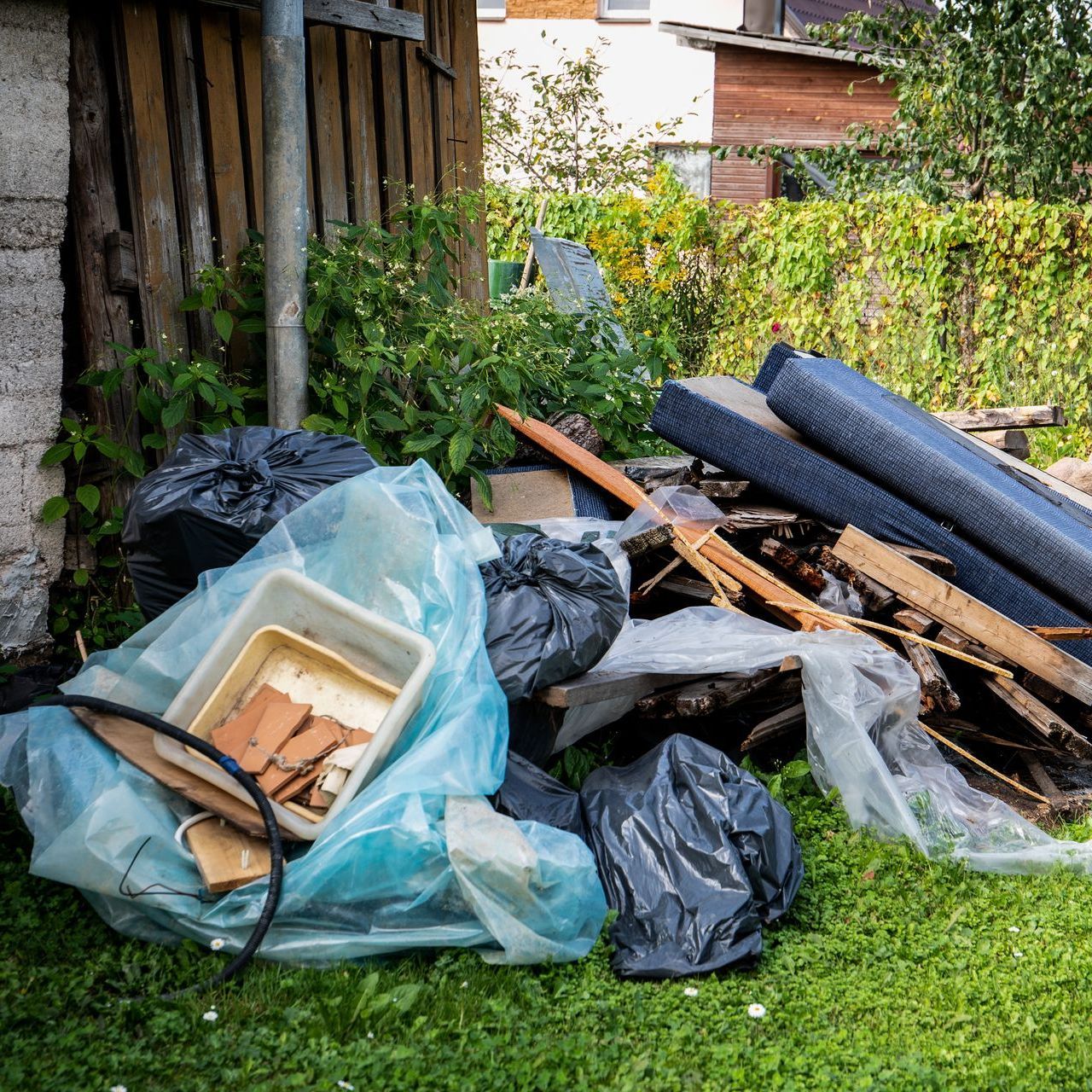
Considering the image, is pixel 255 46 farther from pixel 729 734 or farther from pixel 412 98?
pixel 729 734

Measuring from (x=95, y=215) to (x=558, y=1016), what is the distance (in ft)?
9.44

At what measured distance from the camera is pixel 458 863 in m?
2.54

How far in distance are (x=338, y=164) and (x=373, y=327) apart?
96 centimetres

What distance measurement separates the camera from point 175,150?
3.95 meters

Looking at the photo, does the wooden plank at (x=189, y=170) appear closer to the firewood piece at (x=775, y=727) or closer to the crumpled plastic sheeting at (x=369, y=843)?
the crumpled plastic sheeting at (x=369, y=843)

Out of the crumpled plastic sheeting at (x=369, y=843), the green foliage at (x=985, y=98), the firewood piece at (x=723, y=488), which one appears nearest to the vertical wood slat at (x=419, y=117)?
the firewood piece at (x=723, y=488)

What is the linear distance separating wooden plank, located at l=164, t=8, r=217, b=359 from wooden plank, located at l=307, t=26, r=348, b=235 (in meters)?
0.59

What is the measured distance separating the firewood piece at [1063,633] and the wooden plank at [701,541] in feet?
2.18

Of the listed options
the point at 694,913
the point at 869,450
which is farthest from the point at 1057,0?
the point at 694,913

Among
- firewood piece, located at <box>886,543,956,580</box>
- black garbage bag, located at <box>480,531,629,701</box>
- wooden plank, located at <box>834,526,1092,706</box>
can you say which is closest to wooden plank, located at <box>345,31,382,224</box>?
black garbage bag, located at <box>480,531,629,701</box>

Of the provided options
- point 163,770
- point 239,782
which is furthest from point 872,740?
point 163,770

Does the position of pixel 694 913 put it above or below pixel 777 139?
below

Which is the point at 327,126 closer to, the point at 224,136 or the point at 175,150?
the point at 224,136

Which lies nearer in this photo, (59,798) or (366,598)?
(59,798)
